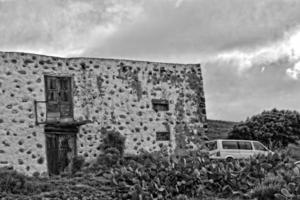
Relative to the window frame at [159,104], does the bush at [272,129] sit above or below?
below

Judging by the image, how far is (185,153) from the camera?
27359mm

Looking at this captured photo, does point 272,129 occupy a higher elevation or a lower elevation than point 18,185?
higher

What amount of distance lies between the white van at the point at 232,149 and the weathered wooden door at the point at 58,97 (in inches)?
267

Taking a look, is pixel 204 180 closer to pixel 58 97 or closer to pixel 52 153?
pixel 52 153

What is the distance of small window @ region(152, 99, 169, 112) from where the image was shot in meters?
27.3

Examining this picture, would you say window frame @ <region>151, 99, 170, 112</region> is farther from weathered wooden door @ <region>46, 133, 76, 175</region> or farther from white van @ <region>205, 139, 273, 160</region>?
weathered wooden door @ <region>46, 133, 76, 175</region>

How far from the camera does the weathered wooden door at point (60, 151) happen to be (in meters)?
24.5

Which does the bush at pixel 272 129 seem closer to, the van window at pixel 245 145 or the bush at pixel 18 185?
the van window at pixel 245 145

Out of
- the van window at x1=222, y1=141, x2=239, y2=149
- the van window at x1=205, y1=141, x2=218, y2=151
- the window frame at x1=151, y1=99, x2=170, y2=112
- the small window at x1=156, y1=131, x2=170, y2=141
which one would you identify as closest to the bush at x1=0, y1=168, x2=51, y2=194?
the small window at x1=156, y1=131, x2=170, y2=141

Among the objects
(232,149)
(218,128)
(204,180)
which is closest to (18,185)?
(204,180)

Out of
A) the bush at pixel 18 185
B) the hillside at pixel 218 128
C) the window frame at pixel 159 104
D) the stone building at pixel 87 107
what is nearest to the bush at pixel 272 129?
the hillside at pixel 218 128

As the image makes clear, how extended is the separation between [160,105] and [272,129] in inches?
319

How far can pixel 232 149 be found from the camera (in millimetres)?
26719

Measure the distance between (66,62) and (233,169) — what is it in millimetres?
9553
